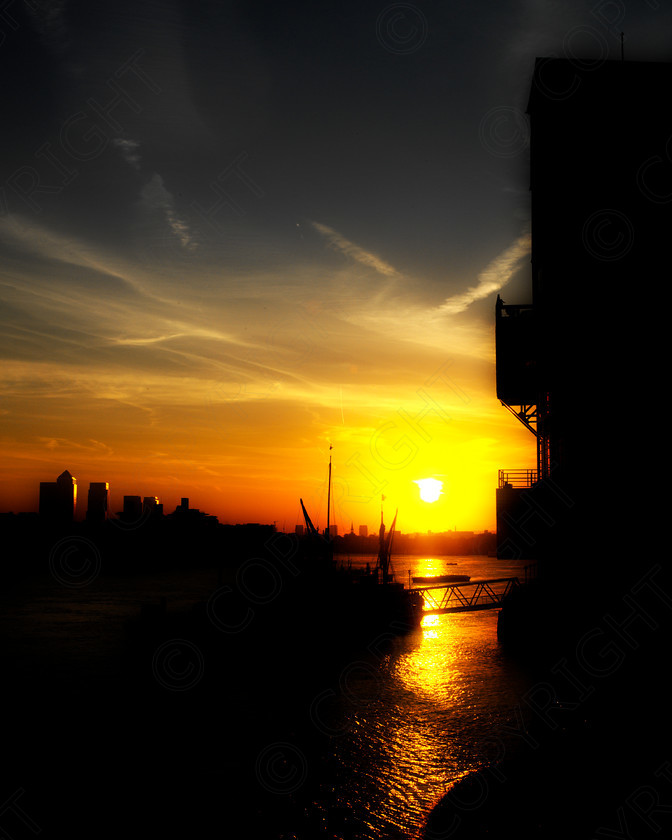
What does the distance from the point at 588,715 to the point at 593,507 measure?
8306mm

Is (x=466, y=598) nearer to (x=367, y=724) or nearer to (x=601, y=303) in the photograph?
(x=367, y=724)

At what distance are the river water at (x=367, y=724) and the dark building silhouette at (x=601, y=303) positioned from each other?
33.1 ft

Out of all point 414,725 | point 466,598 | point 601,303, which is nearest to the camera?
point 601,303

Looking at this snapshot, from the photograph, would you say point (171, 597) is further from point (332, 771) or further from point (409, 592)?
point (332, 771)

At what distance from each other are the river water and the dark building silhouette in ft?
33.1

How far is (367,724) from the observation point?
1249 inches

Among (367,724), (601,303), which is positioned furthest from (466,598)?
(601,303)

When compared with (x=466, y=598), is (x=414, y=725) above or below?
above

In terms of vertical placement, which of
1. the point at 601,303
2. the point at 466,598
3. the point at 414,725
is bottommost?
the point at 466,598

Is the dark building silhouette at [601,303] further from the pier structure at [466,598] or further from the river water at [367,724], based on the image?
the pier structure at [466,598]

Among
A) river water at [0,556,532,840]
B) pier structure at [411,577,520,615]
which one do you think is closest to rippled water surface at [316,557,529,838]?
river water at [0,556,532,840]

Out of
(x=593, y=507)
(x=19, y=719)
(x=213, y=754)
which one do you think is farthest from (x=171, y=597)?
(x=593, y=507)

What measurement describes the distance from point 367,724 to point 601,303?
930 inches

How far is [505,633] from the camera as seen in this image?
43.4 m
